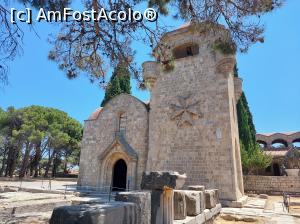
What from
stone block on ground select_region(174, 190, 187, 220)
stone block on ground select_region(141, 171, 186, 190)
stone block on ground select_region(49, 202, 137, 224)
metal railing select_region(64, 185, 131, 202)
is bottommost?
metal railing select_region(64, 185, 131, 202)

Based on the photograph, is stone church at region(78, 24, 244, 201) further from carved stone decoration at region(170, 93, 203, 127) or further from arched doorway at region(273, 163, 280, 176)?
arched doorway at region(273, 163, 280, 176)

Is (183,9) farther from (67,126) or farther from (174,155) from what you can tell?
(67,126)

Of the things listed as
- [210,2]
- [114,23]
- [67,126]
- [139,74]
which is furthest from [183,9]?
[67,126]

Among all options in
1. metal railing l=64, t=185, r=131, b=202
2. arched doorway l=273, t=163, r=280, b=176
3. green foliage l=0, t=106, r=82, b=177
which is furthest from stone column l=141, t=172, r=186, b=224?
arched doorway l=273, t=163, r=280, b=176

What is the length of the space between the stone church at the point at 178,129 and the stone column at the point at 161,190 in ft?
23.5

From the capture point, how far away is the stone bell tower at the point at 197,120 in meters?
11.2

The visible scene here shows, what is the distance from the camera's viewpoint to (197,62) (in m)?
13.4

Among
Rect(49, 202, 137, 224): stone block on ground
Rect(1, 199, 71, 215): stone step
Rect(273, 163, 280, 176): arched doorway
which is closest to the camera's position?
Rect(49, 202, 137, 224): stone block on ground

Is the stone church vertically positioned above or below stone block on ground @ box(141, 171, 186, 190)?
above

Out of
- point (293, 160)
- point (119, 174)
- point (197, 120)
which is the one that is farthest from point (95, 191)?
point (293, 160)

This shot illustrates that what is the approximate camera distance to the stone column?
4.18 metres

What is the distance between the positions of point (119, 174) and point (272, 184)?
10.2 metres

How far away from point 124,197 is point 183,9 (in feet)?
15.7

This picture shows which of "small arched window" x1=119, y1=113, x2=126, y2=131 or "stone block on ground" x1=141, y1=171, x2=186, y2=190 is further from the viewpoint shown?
"small arched window" x1=119, y1=113, x2=126, y2=131
